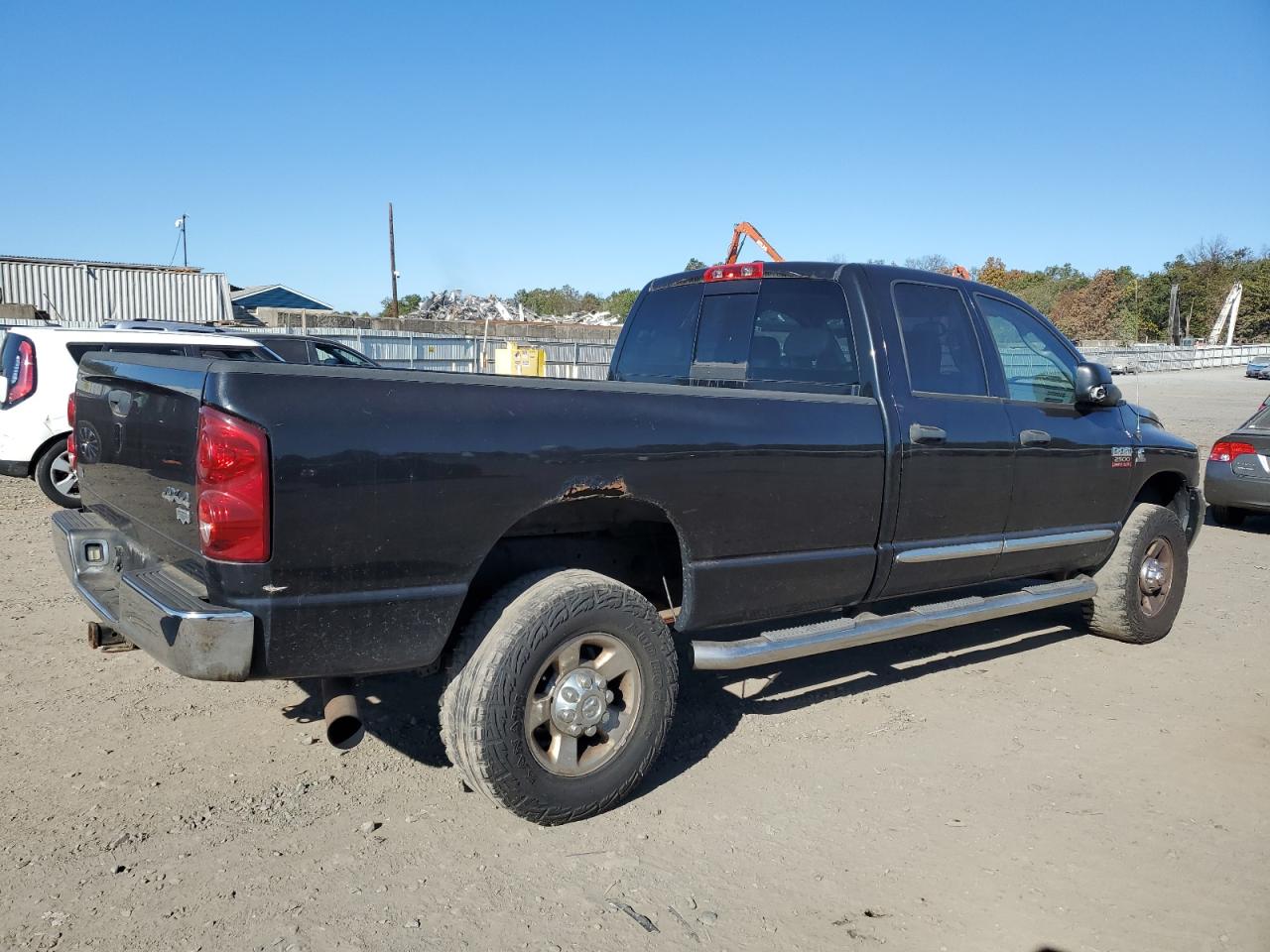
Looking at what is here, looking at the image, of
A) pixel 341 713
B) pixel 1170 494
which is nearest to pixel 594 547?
pixel 341 713

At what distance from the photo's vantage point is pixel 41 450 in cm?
868

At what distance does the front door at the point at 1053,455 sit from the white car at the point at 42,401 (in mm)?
6291

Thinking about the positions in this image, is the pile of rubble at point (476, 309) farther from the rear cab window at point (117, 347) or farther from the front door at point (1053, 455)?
the front door at point (1053, 455)

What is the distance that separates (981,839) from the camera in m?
3.47

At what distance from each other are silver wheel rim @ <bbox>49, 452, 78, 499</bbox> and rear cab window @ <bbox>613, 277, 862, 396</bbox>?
5972 mm

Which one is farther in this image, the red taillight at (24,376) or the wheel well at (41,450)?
the wheel well at (41,450)

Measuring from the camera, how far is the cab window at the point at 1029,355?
501cm

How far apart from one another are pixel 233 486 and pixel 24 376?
23.8 ft

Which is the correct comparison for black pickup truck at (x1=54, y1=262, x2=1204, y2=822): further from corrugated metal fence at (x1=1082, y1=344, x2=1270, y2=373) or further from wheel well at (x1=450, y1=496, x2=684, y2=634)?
corrugated metal fence at (x1=1082, y1=344, x2=1270, y2=373)

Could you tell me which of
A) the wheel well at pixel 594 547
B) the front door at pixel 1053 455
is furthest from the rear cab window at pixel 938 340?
the wheel well at pixel 594 547

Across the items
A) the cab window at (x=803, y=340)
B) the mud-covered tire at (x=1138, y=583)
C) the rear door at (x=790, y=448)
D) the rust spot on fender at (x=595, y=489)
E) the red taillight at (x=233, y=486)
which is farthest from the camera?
the mud-covered tire at (x=1138, y=583)

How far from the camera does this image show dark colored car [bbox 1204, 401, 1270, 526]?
9.37m

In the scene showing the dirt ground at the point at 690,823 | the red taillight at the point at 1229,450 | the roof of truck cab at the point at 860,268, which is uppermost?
the roof of truck cab at the point at 860,268

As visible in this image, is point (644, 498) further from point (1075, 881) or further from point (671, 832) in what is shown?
point (1075, 881)
